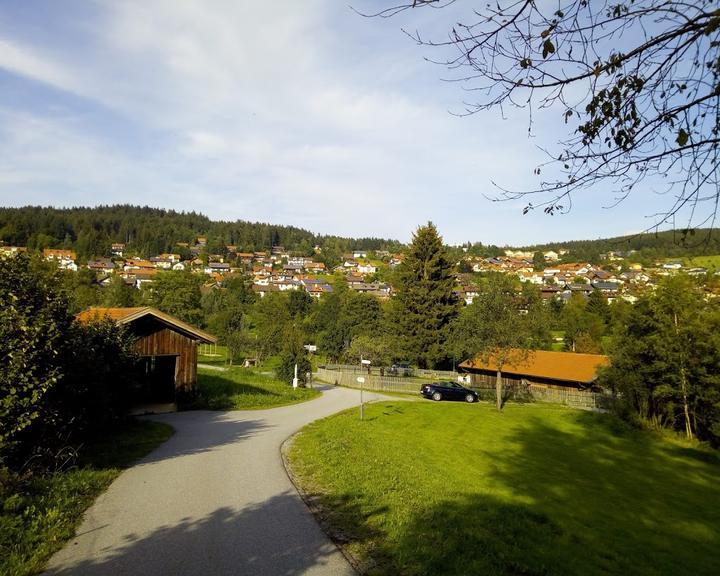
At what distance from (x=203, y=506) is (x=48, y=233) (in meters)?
190

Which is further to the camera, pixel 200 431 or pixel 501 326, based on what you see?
pixel 501 326

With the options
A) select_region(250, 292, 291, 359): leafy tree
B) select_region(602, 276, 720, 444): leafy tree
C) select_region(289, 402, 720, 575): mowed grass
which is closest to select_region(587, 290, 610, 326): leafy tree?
select_region(602, 276, 720, 444): leafy tree

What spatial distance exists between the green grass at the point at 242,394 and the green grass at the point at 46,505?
917cm

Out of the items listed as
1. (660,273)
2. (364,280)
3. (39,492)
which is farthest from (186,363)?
(364,280)

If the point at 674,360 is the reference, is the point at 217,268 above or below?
above

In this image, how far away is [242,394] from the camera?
74.0 feet

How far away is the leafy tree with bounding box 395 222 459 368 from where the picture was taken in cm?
4772

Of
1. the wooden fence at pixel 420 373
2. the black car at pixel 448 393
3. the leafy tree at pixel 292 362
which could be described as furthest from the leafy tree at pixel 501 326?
the wooden fence at pixel 420 373

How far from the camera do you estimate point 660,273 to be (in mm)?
26703

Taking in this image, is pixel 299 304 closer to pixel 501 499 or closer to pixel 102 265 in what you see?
pixel 501 499

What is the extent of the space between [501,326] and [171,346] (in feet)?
61.0

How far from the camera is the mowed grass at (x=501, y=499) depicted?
21.7 feet

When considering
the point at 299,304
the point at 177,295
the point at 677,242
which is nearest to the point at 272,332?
the point at 177,295

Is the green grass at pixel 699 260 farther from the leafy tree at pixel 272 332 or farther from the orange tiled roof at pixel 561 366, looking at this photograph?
the leafy tree at pixel 272 332
